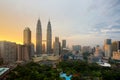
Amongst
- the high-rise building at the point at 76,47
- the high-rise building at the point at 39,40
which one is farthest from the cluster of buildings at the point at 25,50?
the high-rise building at the point at 76,47

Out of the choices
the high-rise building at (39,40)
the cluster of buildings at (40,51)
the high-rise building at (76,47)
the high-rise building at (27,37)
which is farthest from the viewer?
the high-rise building at (76,47)

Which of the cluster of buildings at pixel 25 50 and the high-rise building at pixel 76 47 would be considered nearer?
the cluster of buildings at pixel 25 50

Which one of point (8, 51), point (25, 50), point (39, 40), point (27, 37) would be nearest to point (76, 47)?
point (39, 40)

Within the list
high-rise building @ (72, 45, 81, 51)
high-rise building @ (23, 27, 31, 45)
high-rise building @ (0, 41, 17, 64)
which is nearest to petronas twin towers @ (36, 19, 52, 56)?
high-rise building @ (23, 27, 31, 45)

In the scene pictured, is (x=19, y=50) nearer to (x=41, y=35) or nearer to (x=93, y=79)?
(x=41, y=35)

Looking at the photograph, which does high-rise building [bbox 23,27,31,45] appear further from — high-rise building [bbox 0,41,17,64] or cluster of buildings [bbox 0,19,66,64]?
high-rise building [bbox 0,41,17,64]

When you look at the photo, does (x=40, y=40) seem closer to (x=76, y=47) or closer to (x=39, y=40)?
(x=39, y=40)

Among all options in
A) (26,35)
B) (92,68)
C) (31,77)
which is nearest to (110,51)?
(26,35)

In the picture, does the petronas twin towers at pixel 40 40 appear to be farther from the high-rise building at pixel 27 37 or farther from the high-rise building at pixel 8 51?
the high-rise building at pixel 8 51
